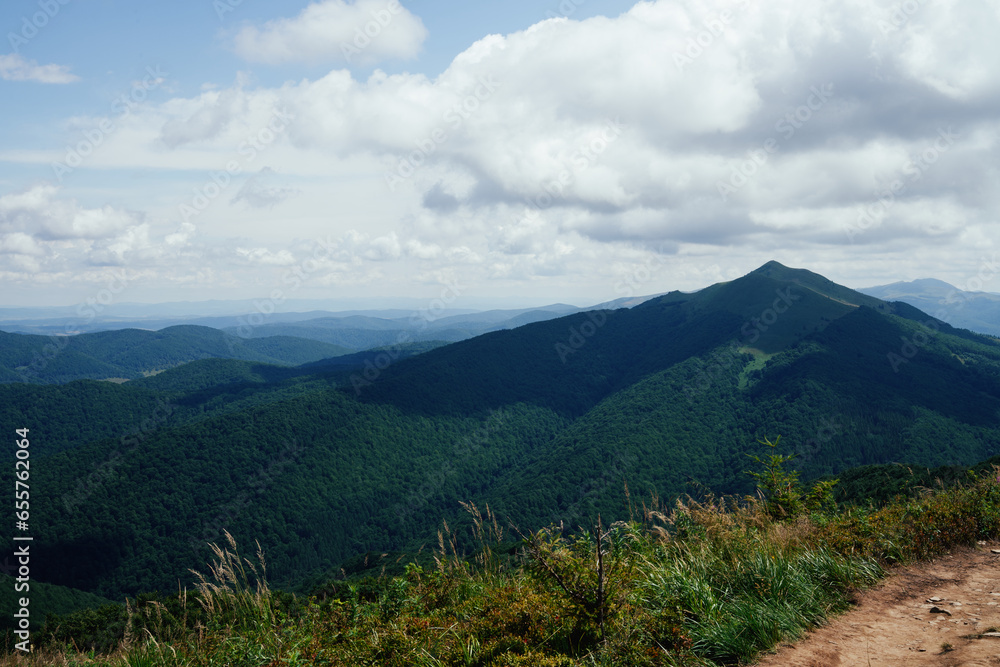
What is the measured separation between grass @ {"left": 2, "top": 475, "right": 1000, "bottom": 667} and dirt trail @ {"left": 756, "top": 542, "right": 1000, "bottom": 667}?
219mm

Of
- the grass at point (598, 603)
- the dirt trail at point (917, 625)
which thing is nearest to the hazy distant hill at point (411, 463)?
the grass at point (598, 603)

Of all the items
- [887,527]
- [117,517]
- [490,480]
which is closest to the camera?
[887,527]

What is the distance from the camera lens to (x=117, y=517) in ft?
451

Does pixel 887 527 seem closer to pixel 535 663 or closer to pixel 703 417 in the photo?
pixel 535 663

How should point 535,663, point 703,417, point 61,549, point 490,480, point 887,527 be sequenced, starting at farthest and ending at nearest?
1. point 490,480
2. point 703,417
3. point 61,549
4. point 887,527
5. point 535,663

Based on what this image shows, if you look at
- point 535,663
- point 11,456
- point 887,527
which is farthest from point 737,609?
point 11,456

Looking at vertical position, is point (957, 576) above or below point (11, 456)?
above

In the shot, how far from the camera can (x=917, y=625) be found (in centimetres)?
584

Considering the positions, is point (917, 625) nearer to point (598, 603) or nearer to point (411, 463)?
point (598, 603)

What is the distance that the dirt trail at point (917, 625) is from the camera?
200 inches

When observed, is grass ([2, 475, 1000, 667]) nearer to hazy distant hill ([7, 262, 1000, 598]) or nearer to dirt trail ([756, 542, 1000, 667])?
dirt trail ([756, 542, 1000, 667])

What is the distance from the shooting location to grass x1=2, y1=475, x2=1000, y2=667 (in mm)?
5543

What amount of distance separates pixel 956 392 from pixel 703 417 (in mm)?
85056

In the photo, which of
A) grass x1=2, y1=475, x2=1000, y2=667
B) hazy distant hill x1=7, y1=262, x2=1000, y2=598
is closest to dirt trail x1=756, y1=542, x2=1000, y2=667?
grass x1=2, y1=475, x2=1000, y2=667
